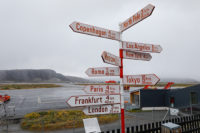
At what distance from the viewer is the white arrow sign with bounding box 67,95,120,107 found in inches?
132

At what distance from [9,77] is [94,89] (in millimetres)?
184972

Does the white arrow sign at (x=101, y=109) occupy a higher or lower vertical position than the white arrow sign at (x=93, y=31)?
lower

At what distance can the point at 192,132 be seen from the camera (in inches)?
253

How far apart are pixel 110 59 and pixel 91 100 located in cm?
108

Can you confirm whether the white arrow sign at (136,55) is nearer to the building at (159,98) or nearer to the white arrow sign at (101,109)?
the white arrow sign at (101,109)

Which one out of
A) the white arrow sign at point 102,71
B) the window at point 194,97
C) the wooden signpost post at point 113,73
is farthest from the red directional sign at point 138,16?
the window at point 194,97

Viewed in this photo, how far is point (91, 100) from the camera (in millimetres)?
3555

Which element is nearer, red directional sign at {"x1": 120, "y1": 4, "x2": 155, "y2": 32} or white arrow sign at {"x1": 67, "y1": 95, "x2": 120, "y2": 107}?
white arrow sign at {"x1": 67, "y1": 95, "x2": 120, "y2": 107}

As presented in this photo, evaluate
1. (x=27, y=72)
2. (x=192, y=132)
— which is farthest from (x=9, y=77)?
(x=192, y=132)

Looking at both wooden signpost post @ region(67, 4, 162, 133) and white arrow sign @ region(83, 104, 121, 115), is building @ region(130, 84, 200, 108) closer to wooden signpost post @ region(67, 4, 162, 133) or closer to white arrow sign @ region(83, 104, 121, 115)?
wooden signpost post @ region(67, 4, 162, 133)

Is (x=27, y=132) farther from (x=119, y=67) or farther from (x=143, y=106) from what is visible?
(x=143, y=106)

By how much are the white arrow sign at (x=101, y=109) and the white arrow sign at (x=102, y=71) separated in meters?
0.79

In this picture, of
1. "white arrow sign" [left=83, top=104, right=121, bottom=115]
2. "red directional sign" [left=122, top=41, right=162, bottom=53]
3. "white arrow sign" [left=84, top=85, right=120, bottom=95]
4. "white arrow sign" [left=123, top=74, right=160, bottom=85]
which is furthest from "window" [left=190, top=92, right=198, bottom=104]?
"white arrow sign" [left=83, top=104, right=121, bottom=115]

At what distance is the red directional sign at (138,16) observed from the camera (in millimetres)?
3562
